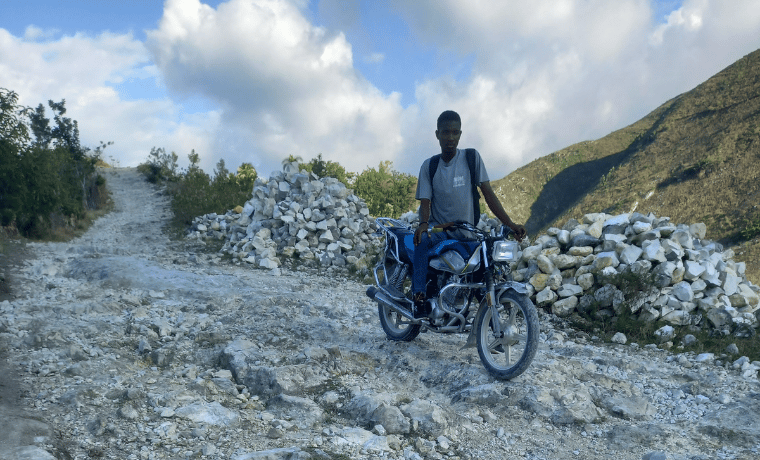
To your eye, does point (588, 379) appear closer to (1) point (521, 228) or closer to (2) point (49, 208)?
(1) point (521, 228)

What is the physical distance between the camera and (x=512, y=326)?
3.95m

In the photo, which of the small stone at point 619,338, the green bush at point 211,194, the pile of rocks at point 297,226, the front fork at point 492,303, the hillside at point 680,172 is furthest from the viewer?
the hillside at point 680,172

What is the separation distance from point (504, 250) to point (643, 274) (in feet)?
12.8

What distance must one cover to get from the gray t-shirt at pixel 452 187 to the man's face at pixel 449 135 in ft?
0.34

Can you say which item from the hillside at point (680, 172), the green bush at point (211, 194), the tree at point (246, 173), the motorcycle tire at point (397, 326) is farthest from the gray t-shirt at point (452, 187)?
the tree at point (246, 173)

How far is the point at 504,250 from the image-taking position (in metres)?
3.93

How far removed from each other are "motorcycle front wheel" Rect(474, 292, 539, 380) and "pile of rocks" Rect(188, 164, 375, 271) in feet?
19.8

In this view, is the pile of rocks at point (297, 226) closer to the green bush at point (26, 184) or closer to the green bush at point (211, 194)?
the green bush at point (211, 194)

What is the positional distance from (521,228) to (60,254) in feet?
33.9

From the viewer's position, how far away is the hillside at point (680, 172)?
21.9 metres

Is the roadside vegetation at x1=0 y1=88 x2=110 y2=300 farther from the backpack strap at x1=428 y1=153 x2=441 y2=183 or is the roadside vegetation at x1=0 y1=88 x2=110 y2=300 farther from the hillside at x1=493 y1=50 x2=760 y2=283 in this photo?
the hillside at x1=493 y1=50 x2=760 y2=283

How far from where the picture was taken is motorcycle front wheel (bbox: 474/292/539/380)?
376 centimetres

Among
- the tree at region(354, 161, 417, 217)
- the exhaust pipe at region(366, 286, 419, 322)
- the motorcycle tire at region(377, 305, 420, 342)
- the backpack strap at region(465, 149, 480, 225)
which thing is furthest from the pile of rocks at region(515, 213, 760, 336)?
the tree at region(354, 161, 417, 217)

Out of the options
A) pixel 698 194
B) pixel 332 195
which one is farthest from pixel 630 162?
pixel 332 195
